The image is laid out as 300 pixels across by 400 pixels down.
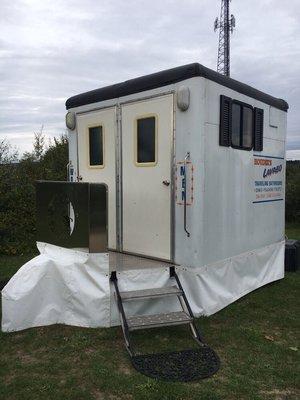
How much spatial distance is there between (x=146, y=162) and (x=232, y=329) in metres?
2.13

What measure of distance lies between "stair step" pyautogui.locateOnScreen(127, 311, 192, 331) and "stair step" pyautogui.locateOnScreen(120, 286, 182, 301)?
195mm

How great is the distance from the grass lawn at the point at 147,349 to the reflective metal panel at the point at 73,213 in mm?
947

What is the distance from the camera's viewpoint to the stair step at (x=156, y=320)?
12.7 feet

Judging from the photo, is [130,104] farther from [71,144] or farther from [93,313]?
[93,313]

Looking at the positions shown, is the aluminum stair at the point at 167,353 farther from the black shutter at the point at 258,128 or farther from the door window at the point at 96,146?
the black shutter at the point at 258,128

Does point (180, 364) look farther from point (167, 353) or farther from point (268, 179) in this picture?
point (268, 179)

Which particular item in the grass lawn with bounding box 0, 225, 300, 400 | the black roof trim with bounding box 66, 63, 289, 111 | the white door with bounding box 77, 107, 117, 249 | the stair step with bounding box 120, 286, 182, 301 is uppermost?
the black roof trim with bounding box 66, 63, 289, 111

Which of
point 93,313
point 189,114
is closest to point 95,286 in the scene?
point 93,313

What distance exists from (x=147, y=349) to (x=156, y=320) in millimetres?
280

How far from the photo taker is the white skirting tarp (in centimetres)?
424

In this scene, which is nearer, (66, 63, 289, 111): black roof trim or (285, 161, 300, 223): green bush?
(66, 63, 289, 111): black roof trim

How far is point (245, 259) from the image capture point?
218 inches

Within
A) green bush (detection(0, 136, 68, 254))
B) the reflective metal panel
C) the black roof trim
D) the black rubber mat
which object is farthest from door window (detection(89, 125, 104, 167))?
green bush (detection(0, 136, 68, 254))

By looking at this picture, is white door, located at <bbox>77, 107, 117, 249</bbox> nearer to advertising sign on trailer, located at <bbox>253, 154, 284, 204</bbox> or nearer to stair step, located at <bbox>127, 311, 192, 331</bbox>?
stair step, located at <bbox>127, 311, 192, 331</bbox>
